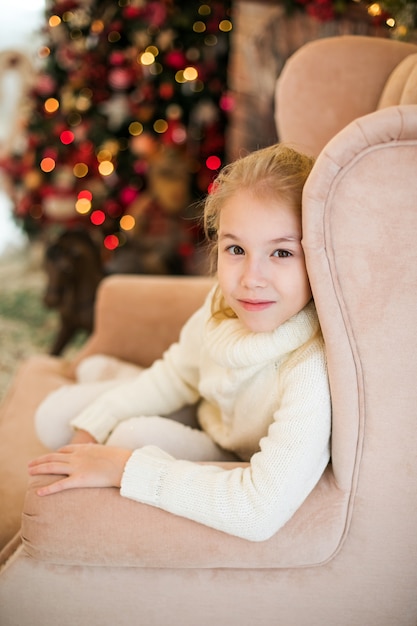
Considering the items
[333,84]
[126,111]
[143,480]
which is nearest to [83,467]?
[143,480]

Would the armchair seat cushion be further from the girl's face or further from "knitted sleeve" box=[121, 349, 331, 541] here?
the girl's face

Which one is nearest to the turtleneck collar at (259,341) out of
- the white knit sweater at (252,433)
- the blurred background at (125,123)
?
the white knit sweater at (252,433)

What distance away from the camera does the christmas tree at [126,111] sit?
126 inches

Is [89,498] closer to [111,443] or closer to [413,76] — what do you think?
[111,443]

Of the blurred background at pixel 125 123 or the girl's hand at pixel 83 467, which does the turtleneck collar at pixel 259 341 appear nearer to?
the girl's hand at pixel 83 467

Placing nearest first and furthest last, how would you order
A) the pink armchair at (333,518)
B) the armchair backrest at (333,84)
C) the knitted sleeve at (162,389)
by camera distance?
1. the pink armchair at (333,518)
2. the knitted sleeve at (162,389)
3. the armchair backrest at (333,84)

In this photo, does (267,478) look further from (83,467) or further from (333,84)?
(333,84)

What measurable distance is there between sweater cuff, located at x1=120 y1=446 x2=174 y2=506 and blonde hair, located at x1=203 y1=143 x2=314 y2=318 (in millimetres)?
416

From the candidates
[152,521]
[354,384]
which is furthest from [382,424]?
[152,521]

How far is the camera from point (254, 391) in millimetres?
1087

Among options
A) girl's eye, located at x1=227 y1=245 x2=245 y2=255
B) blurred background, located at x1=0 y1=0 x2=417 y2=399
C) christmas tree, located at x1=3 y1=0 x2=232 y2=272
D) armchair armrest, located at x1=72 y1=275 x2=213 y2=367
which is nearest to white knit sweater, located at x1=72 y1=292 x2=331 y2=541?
girl's eye, located at x1=227 y1=245 x2=245 y2=255

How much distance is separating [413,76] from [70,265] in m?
1.78

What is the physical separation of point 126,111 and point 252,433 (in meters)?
2.61

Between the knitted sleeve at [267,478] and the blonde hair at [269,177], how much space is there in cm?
24
